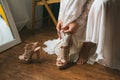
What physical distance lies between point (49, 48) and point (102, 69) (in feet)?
1.82

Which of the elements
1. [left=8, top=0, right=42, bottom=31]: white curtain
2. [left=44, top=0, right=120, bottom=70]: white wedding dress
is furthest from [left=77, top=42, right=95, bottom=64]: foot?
[left=8, top=0, right=42, bottom=31]: white curtain

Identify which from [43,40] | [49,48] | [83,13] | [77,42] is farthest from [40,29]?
[83,13]

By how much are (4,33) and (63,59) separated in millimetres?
646

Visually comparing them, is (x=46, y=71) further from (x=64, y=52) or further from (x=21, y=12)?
(x=21, y=12)

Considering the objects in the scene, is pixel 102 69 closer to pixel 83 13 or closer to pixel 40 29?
pixel 83 13

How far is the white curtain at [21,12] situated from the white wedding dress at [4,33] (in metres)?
0.34

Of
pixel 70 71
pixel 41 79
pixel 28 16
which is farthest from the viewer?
pixel 28 16

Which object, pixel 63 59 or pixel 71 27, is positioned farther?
pixel 63 59

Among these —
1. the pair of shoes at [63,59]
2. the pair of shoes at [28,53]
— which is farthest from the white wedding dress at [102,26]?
the pair of shoes at [28,53]

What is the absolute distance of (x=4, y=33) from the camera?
6.11 feet

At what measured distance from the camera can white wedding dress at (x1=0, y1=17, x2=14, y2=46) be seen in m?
1.83

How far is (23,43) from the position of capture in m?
1.99

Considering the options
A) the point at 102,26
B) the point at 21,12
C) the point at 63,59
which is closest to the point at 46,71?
the point at 63,59

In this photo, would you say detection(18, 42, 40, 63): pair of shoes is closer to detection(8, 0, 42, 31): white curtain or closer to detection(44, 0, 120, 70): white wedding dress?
detection(44, 0, 120, 70): white wedding dress
